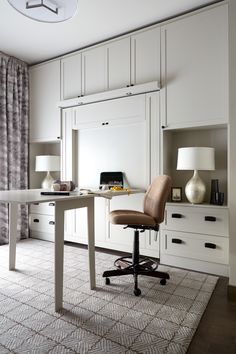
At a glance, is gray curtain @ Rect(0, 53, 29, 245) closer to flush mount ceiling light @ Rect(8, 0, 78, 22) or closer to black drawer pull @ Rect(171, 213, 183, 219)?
flush mount ceiling light @ Rect(8, 0, 78, 22)

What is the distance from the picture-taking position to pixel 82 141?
357 cm

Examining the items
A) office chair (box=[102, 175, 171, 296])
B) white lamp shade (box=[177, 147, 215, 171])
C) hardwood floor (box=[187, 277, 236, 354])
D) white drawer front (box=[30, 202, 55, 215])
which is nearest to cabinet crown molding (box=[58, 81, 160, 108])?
white lamp shade (box=[177, 147, 215, 171])

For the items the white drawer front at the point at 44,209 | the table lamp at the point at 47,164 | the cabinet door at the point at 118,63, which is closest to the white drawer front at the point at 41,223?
the white drawer front at the point at 44,209

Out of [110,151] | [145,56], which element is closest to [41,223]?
[110,151]

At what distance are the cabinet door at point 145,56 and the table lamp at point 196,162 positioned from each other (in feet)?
3.19

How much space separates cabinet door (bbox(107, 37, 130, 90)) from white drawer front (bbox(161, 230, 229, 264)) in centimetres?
188

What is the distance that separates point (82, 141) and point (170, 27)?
1.76 m

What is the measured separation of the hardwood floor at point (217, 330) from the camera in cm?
145

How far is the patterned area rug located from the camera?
4.80 ft

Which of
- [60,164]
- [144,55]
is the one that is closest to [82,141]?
[60,164]

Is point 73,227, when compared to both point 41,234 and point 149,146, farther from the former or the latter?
point 149,146

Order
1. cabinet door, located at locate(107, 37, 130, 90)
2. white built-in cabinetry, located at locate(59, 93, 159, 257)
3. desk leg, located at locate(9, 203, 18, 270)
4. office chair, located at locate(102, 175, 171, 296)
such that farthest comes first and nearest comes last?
cabinet door, located at locate(107, 37, 130, 90)
white built-in cabinetry, located at locate(59, 93, 159, 257)
desk leg, located at locate(9, 203, 18, 270)
office chair, located at locate(102, 175, 171, 296)

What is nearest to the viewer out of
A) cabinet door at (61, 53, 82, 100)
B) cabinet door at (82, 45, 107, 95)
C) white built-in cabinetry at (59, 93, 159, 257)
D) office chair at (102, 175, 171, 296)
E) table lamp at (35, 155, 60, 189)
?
office chair at (102, 175, 171, 296)

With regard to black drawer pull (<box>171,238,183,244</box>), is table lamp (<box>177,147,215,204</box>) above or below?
above
